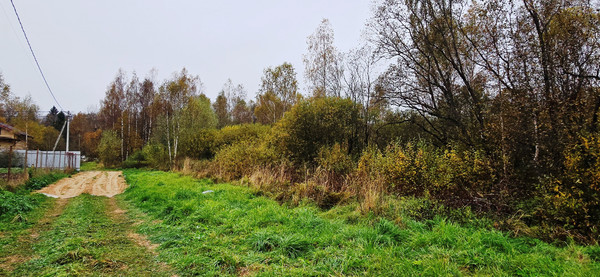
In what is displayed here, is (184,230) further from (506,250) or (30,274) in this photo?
(506,250)

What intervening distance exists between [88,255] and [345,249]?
12.6 ft

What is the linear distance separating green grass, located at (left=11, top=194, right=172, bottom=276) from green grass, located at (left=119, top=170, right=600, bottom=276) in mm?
379

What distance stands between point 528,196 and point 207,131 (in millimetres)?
22903

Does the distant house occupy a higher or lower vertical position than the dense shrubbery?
higher

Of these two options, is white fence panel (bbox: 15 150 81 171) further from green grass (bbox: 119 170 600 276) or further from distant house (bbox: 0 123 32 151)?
green grass (bbox: 119 170 600 276)

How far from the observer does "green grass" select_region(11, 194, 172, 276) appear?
3740mm

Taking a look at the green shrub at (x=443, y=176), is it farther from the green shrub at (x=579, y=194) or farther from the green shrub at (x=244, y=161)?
the green shrub at (x=244, y=161)

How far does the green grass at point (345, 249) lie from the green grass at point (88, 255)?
1.24ft

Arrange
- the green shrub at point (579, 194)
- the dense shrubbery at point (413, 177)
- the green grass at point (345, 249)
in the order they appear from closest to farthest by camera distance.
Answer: the green grass at point (345, 249), the green shrub at point (579, 194), the dense shrubbery at point (413, 177)

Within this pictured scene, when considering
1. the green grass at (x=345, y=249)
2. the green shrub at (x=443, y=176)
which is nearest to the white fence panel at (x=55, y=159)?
the green grass at (x=345, y=249)

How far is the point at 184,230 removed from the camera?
18.8ft

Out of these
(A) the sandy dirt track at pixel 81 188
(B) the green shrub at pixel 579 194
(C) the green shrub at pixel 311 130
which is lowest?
(A) the sandy dirt track at pixel 81 188

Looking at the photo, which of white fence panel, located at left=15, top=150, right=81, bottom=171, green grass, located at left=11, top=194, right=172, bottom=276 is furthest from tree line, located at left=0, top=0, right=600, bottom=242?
white fence panel, located at left=15, top=150, right=81, bottom=171

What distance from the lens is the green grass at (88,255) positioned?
12.3 ft
